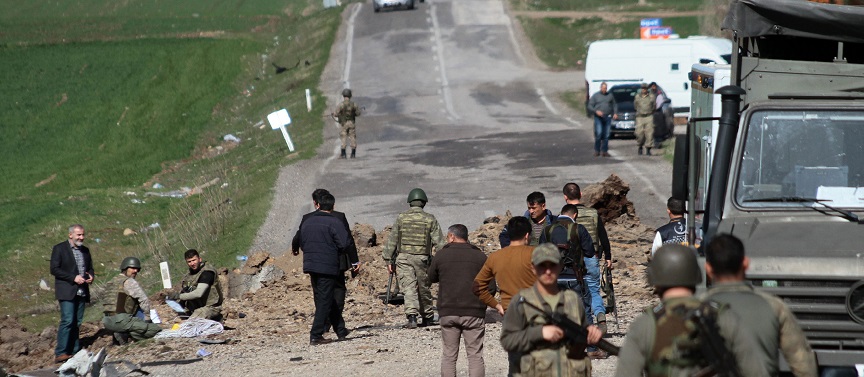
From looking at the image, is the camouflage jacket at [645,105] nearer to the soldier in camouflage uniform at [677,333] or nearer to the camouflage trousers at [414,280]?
the camouflage trousers at [414,280]

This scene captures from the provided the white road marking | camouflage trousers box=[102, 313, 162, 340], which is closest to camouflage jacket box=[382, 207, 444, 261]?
camouflage trousers box=[102, 313, 162, 340]

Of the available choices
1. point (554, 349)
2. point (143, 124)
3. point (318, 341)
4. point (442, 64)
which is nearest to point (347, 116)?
point (318, 341)

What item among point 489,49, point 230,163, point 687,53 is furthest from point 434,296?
point 489,49

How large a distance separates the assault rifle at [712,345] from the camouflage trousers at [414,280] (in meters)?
8.18

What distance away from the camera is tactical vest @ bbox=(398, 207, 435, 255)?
13625mm

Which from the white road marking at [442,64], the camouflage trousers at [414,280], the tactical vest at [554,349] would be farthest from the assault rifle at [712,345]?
the white road marking at [442,64]

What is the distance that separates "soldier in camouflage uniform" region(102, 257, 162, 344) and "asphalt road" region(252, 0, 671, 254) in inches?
234

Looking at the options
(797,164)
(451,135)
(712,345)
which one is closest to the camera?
(712,345)

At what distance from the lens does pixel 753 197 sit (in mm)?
8781

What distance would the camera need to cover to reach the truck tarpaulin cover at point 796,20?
9.71 meters

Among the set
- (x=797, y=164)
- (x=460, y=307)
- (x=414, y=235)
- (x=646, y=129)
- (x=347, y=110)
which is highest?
(x=797, y=164)

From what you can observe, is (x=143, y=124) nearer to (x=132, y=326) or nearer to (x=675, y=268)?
(x=132, y=326)

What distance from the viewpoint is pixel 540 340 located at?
684 centimetres

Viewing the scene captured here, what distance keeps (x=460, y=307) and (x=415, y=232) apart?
391cm
